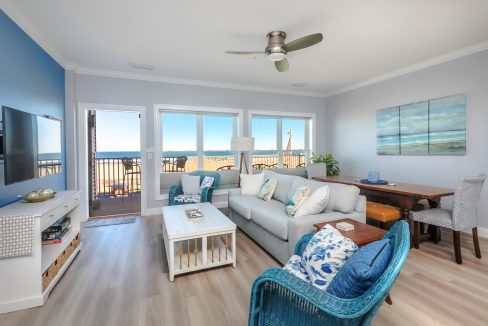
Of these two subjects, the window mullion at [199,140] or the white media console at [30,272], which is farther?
the window mullion at [199,140]

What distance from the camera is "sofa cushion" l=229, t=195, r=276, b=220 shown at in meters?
3.26

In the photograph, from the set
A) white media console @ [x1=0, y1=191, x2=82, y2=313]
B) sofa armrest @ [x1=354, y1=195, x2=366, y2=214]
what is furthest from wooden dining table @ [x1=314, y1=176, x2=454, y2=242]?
white media console @ [x1=0, y1=191, x2=82, y2=313]

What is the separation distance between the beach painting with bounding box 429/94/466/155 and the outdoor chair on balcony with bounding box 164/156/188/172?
463cm

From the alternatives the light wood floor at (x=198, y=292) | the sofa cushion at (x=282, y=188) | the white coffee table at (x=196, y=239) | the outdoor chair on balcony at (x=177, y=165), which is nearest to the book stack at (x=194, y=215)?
the white coffee table at (x=196, y=239)

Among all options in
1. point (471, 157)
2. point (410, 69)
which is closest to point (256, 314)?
point (471, 157)

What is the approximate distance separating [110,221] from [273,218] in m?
3.17

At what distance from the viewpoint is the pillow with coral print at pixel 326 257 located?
127 cm

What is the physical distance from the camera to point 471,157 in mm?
3469

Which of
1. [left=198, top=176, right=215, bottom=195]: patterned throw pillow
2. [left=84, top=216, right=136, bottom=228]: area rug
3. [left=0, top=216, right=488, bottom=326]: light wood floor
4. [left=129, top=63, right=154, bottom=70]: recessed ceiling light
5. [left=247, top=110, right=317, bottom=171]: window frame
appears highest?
[left=129, top=63, right=154, bottom=70]: recessed ceiling light

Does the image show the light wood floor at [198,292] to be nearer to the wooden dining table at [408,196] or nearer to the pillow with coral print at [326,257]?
the wooden dining table at [408,196]

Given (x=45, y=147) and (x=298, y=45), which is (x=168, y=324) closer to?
(x=45, y=147)

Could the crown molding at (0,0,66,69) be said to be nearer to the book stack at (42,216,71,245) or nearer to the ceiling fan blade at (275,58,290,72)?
the book stack at (42,216,71,245)

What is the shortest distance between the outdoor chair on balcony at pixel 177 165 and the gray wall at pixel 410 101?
3807 millimetres

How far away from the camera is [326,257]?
1312mm
